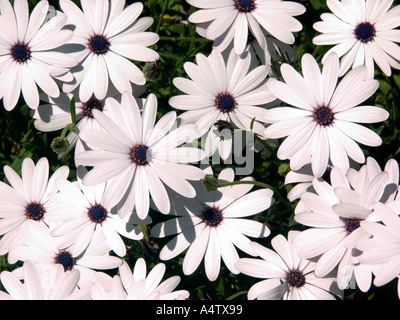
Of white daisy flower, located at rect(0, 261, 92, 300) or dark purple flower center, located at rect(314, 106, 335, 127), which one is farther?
dark purple flower center, located at rect(314, 106, 335, 127)

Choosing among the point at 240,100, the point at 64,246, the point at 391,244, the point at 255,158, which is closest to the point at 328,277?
the point at 391,244

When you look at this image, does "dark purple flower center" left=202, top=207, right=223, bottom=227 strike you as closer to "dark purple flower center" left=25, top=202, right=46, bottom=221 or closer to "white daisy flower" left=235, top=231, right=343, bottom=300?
"white daisy flower" left=235, top=231, right=343, bottom=300

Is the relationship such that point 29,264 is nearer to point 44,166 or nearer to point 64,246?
point 64,246

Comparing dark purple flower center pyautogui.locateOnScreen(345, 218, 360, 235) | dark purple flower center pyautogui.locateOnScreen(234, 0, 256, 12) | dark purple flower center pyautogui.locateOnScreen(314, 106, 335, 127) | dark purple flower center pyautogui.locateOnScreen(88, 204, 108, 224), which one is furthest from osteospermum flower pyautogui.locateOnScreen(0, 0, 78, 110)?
dark purple flower center pyautogui.locateOnScreen(345, 218, 360, 235)

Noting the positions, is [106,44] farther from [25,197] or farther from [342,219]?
[342,219]

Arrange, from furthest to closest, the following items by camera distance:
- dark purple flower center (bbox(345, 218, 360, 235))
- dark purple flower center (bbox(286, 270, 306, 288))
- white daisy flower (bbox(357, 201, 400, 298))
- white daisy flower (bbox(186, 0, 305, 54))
A: white daisy flower (bbox(186, 0, 305, 54))
dark purple flower center (bbox(286, 270, 306, 288))
dark purple flower center (bbox(345, 218, 360, 235))
white daisy flower (bbox(357, 201, 400, 298))
